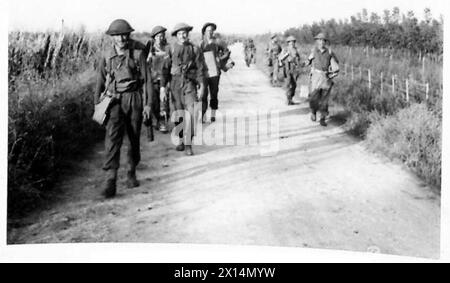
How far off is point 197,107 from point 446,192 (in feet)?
11.5

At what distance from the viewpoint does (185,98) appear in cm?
735

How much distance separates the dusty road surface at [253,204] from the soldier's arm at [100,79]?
A: 0.91 m

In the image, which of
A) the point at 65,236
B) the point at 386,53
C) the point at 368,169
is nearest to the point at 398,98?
the point at 368,169

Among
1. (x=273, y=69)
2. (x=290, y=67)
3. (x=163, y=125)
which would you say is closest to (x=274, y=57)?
(x=273, y=69)

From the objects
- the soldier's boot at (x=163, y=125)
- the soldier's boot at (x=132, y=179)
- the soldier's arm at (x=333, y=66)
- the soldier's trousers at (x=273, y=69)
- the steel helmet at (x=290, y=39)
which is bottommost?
the soldier's boot at (x=132, y=179)

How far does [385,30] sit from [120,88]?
5.08 metres

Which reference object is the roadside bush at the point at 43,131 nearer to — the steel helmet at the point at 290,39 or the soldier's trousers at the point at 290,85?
the steel helmet at the point at 290,39

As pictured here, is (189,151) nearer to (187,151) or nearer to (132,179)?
(187,151)

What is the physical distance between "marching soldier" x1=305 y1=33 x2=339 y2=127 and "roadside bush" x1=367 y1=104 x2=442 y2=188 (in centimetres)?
159

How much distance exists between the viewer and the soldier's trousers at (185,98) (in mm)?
7281

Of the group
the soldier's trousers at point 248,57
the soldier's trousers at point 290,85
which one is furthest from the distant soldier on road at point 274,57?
the soldier's trousers at point 290,85

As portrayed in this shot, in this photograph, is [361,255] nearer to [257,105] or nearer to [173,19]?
[173,19]

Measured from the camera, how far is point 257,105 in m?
10.2

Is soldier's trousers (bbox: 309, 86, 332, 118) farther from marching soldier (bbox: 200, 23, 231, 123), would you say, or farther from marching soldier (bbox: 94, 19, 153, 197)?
marching soldier (bbox: 94, 19, 153, 197)
